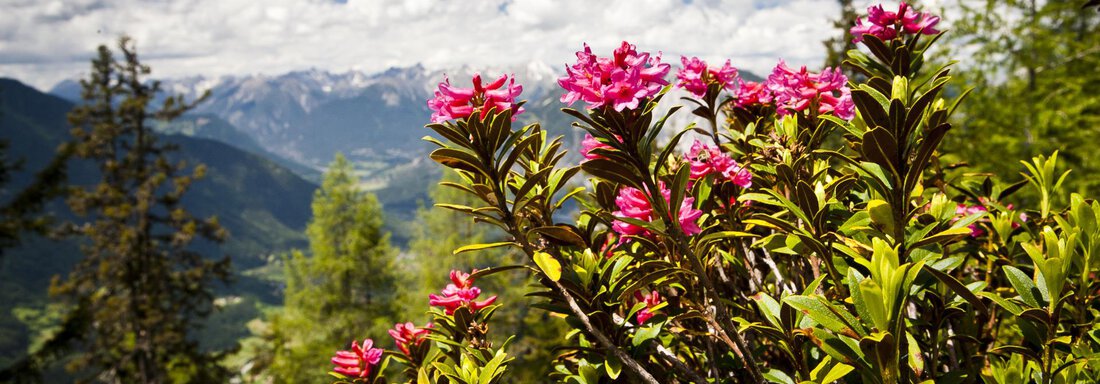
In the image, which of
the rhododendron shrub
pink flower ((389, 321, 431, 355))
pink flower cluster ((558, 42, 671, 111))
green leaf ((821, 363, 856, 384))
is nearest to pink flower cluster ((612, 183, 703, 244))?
the rhododendron shrub

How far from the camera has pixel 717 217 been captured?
175cm

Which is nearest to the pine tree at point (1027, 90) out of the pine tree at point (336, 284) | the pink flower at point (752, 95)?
the pink flower at point (752, 95)

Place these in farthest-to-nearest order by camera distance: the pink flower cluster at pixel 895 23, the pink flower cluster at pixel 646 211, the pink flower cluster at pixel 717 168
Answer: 1. the pink flower cluster at pixel 717 168
2. the pink flower cluster at pixel 895 23
3. the pink flower cluster at pixel 646 211

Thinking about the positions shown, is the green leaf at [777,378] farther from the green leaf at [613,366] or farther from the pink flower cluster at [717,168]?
the pink flower cluster at [717,168]

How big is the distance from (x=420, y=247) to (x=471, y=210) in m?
24.1

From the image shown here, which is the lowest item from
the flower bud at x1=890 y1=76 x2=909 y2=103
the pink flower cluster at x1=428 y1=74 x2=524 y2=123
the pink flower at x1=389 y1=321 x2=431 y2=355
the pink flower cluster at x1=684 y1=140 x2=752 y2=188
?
the pink flower at x1=389 y1=321 x2=431 y2=355

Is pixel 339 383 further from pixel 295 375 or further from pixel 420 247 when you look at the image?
pixel 420 247

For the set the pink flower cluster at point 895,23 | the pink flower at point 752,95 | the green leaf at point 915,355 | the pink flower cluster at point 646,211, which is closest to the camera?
the green leaf at point 915,355

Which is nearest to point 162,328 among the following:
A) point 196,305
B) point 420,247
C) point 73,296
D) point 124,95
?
point 196,305

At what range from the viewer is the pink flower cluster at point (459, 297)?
5.75ft

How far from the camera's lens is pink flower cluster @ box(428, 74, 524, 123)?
4.46 ft

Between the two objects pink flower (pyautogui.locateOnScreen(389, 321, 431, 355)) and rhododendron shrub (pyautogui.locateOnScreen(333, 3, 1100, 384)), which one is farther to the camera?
pink flower (pyautogui.locateOnScreen(389, 321, 431, 355))

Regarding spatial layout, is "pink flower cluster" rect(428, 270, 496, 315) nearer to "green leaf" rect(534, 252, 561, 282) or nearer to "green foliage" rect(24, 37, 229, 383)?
"green leaf" rect(534, 252, 561, 282)

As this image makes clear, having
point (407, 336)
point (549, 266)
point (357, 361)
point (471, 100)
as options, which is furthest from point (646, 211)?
point (357, 361)
